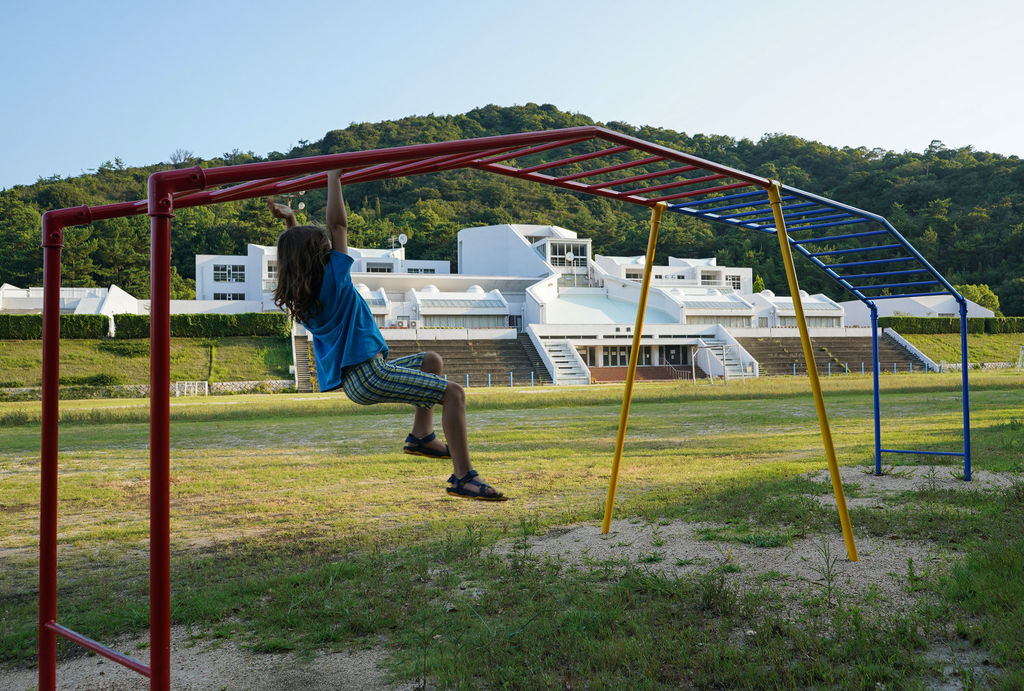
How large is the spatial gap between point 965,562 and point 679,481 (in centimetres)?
328

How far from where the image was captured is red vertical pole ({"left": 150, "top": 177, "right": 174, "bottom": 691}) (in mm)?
2199

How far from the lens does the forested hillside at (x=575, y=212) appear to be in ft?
182

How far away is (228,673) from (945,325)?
179 ft

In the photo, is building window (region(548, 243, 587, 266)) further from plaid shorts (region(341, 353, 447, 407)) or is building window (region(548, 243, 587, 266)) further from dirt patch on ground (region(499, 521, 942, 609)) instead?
plaid shorts (region(341, 353, 447, 407))

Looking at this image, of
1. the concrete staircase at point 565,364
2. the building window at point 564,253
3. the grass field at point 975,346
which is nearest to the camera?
the concrete staircase at point 565,364

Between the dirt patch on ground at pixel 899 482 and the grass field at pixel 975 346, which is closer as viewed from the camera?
the dirt patch on ground at pixel 899 482

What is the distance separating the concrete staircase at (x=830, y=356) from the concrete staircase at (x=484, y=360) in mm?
13245

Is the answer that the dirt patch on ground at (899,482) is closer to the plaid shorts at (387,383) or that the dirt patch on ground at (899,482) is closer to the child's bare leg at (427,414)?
the child's bare leg at (427,414)

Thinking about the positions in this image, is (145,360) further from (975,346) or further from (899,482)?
(975,346)

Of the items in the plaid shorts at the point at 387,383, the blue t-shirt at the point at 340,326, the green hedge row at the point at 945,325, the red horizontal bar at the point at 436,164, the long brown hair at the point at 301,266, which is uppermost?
the green hedge row at the point at 945,325

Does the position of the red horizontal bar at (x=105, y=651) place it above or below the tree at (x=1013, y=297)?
below

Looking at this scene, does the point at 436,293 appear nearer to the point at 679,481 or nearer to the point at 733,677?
the point at 679,481

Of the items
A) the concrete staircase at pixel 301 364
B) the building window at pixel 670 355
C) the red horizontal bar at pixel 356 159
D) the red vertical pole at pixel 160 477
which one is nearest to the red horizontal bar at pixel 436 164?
the red horizontal bar at pixel 356 159

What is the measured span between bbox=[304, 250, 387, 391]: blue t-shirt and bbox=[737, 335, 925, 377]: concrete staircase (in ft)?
122
